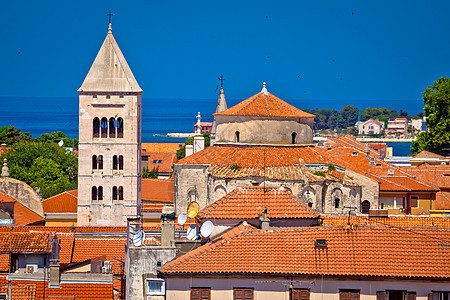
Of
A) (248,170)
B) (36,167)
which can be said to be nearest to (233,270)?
(248,170)

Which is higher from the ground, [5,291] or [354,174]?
[354,174]

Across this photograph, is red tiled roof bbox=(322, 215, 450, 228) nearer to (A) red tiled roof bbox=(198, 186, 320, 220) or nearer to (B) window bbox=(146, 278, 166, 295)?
(A) red tiled roof bbox=(198, 186, 320, 220)

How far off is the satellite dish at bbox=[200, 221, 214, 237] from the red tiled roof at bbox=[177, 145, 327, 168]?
23628 millimetres

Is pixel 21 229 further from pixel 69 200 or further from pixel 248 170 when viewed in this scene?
pixel 69 200

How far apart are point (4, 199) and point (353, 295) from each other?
114 feet

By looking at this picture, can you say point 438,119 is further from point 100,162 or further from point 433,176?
point 100,162

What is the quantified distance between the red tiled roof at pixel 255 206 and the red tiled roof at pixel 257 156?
20517 mm

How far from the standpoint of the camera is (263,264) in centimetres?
2697

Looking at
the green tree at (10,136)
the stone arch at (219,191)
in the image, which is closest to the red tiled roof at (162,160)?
the green tree at (10,136)

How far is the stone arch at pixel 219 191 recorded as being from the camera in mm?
52219

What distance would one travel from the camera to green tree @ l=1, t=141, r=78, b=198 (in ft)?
291

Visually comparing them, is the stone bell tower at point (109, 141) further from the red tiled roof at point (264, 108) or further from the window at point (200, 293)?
the window at point (200, 293)

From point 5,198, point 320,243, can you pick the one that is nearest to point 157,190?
point 5,198

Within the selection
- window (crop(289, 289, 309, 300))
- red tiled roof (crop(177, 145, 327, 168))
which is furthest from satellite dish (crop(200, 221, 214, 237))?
red tiled roof (crop(177, 145, 327, 168))
